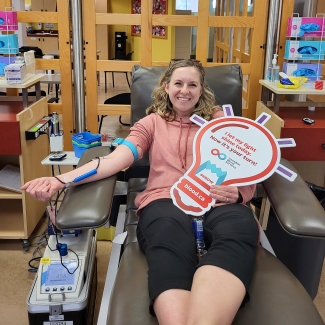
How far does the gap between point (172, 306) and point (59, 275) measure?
0.54 m

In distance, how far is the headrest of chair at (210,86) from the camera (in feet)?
5.95

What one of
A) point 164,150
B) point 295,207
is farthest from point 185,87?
point 295,207

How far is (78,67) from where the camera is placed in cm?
244

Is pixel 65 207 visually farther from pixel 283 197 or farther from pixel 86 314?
pixel 283 197

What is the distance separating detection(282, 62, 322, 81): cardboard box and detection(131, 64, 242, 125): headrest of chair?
0.59 metres

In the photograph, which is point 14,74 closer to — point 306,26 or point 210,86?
point 210,86

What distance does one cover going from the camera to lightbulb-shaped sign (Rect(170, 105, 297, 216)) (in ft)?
4.69

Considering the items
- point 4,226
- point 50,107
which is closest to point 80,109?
point 50,107

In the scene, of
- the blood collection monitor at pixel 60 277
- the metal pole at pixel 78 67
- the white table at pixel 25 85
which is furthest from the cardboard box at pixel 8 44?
the blood collection monitor at pixel 60 277

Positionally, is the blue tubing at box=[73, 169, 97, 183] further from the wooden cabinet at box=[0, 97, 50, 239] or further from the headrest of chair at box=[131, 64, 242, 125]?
the wooden cabinet at box=[0, 97, 50, 239]

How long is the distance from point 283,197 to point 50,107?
169 centimetres

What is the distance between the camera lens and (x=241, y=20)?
7.77 feet

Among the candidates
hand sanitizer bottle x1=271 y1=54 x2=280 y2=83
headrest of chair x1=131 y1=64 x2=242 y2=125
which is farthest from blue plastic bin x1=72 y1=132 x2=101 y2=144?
hand sanitizer bottle x1=271 y1=54 x2=280 y2=83

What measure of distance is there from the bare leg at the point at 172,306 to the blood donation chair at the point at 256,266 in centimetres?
4
